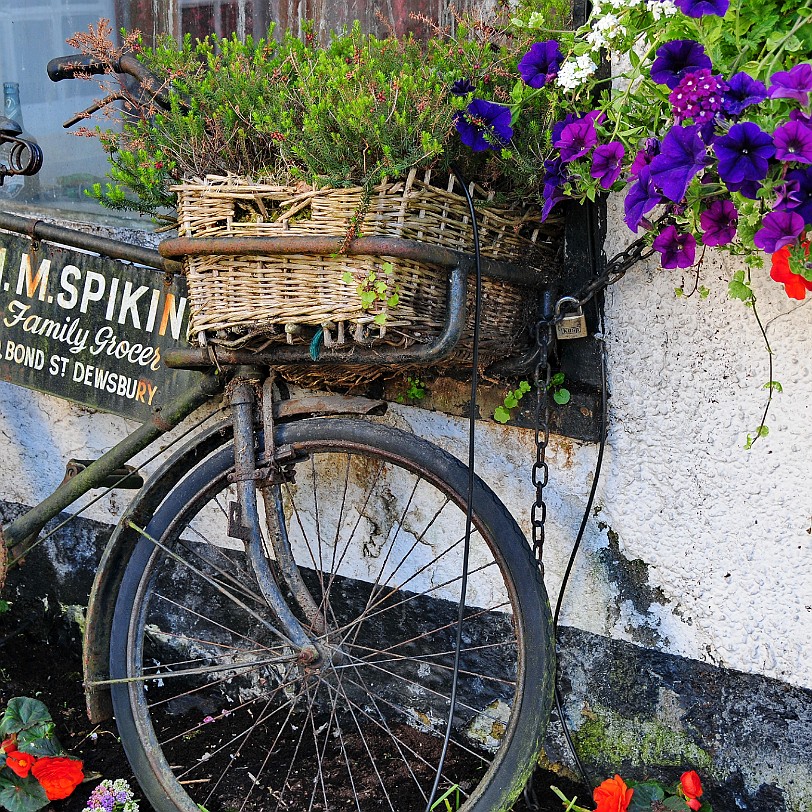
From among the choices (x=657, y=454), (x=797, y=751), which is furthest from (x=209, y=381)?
(x=797, y=751)

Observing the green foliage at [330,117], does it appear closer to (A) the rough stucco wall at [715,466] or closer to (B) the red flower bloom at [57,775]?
(A) the rough stucco wall at [715,466]

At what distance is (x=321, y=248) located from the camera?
150 cm

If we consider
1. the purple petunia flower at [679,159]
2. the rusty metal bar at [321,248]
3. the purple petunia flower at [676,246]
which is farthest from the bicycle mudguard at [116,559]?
the purple petunia flower at [679,159]

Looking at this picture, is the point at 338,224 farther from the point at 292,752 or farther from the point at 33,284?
the point at 292,752

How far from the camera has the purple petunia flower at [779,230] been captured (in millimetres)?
1235

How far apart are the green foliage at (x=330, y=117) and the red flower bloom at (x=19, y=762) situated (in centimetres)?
123

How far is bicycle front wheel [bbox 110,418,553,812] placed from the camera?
172 cm

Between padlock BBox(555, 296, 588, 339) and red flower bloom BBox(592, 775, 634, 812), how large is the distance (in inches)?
33.7

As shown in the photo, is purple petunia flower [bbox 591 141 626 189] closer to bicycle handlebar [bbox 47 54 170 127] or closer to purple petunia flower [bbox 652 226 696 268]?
purple petunia flower [bbox 652 226 696 268]

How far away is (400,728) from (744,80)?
167cm

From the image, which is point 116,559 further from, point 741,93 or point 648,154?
point 741,93

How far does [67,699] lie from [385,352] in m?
1.53

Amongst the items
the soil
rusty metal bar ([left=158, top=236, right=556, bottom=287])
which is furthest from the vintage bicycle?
the soil

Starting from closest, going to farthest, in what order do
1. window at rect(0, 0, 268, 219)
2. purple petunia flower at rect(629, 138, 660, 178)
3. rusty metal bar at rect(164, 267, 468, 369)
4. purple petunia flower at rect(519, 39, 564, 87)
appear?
1. purple petunia flower at rect(629, 138, 660, 178)
2. purple petunia flower at rect(519, 39, 564, 87)
3. rusty metal bar at rect(164, 267, 468, 369)
4. window at rect(0, 0, 268, 219)
